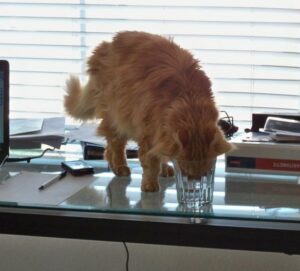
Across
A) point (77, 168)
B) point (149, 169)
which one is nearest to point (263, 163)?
point (149, 169)

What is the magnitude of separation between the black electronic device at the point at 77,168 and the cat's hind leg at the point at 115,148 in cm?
7

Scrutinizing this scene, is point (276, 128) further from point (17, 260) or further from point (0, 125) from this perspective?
point (17, 260)

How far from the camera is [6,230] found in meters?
1.22

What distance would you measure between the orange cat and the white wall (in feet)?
1.58

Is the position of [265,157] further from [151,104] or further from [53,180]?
[53,180]

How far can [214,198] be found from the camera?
1.21 m

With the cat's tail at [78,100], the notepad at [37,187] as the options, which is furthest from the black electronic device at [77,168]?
the cat's tail at [78,100]

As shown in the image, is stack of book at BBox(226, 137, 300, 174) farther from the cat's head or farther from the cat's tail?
the cat's tail

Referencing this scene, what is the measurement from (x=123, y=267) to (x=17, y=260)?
38 cm

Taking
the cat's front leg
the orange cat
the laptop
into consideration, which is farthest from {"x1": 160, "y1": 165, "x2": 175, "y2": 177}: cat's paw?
the laptop

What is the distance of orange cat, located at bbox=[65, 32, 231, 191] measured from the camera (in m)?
1.11

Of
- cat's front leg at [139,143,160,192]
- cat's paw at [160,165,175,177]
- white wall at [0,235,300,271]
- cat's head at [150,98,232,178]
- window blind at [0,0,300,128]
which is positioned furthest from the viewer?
window blind at [0,0,300,128]

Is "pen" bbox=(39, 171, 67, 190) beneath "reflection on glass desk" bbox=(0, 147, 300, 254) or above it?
above

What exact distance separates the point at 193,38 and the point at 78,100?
0.55m
